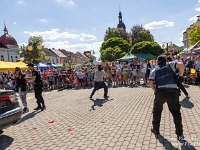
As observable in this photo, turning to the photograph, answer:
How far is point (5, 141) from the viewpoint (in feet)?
15.9

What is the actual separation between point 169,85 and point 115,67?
11996 mm

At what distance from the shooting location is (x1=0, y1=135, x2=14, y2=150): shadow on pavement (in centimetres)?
452

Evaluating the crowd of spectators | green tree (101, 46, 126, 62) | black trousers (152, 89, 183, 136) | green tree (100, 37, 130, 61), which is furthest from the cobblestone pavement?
green tree (100, 37, 130, 61)

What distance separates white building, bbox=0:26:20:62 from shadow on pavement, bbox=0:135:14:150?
199 feet

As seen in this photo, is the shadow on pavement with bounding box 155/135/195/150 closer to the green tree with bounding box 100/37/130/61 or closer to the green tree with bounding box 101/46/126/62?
the green tree with bounding box 100/37/130/61

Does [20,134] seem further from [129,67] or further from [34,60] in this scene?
[34,60]

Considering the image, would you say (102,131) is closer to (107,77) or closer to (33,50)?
(107,77)

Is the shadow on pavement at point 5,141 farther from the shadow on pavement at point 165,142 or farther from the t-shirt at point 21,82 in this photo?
the shadow on pavement at point 165,142

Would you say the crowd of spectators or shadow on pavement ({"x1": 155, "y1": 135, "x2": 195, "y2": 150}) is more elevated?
the crowd of spectators

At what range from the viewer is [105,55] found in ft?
162

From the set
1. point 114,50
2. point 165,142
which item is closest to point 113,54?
point 114,50

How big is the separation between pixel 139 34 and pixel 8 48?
40.5 m

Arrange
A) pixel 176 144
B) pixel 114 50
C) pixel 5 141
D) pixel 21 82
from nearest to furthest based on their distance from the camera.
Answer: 1. pixel 176 144
2. pixel 5 141
3. pixel 21 82
4. pixel 114 50

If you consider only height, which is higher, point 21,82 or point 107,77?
point 21,82
